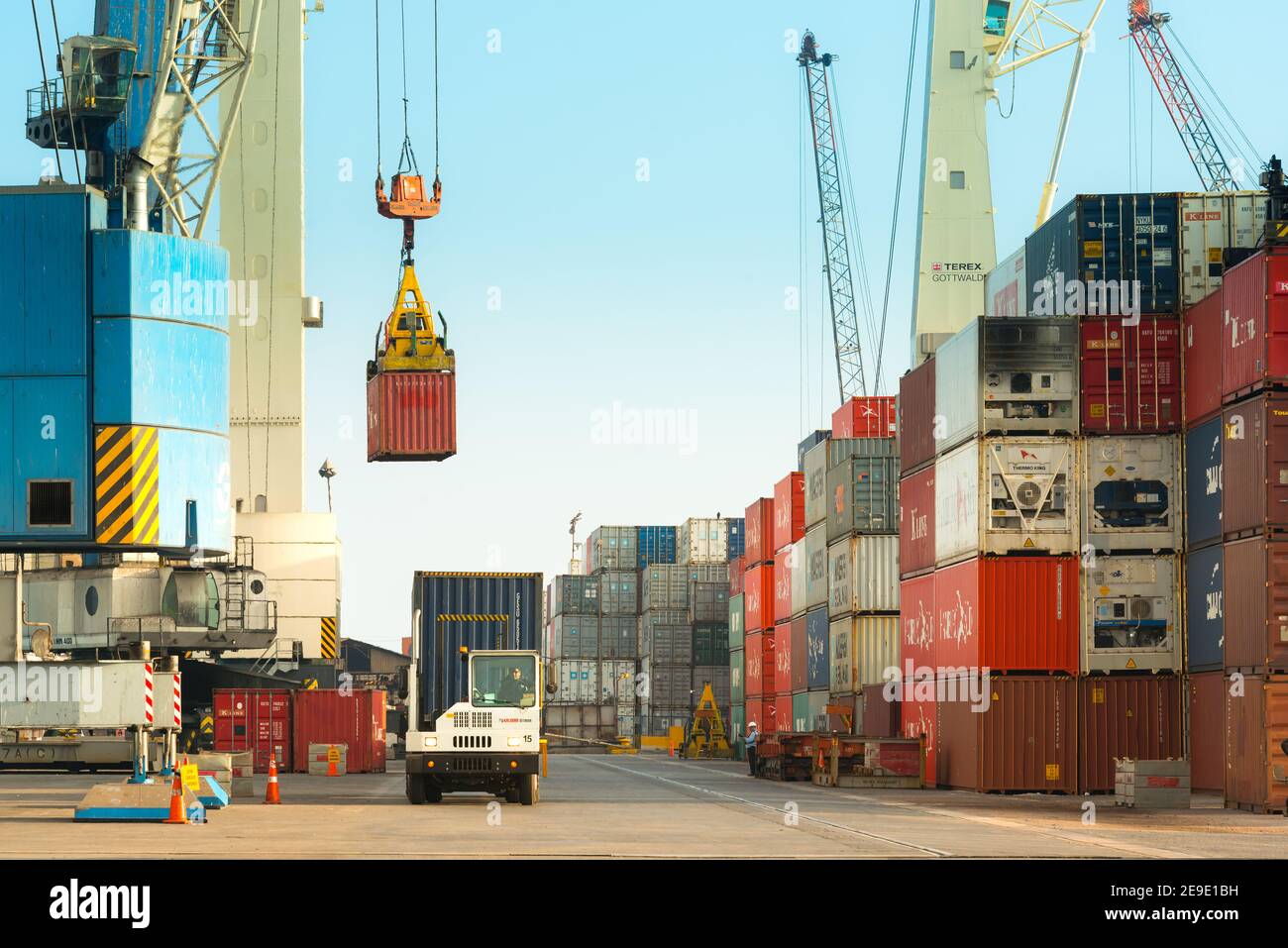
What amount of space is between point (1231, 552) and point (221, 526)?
19.5 metres

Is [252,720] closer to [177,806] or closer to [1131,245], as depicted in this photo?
[177,806]

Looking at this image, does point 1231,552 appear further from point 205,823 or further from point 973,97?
point 973,97

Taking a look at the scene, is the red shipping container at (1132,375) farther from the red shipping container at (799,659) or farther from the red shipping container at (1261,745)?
the red shipping container at (799,659)

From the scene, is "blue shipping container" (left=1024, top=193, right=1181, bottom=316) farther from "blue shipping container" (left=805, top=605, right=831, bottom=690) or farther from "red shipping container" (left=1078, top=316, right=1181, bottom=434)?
"blue shipping container" (left=805, top=605, right=831, bottom=690)

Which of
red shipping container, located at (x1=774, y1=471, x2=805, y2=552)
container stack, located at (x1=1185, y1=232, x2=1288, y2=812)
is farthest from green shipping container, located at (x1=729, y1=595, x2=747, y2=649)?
container stack, located at (x1=1185, y1=232, x2=1288, y2=812)

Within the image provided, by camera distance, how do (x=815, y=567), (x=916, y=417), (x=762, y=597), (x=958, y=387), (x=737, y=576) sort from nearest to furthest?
(x=958, y=387) → (x=916, y=417) → (x=815, y=567) → (x=762, y=597) → (x=737, y=576)

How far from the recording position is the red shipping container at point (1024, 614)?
36.8 m

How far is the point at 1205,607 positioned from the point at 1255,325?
6.21m

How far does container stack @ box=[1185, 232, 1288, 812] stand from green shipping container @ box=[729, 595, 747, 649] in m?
42.6

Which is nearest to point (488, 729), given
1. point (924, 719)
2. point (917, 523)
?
point (924, 719)

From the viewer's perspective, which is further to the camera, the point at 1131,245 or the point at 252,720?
the point at 252,720

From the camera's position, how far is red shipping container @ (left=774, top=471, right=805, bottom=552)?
62.3 meters

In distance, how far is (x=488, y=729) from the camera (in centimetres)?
2975
